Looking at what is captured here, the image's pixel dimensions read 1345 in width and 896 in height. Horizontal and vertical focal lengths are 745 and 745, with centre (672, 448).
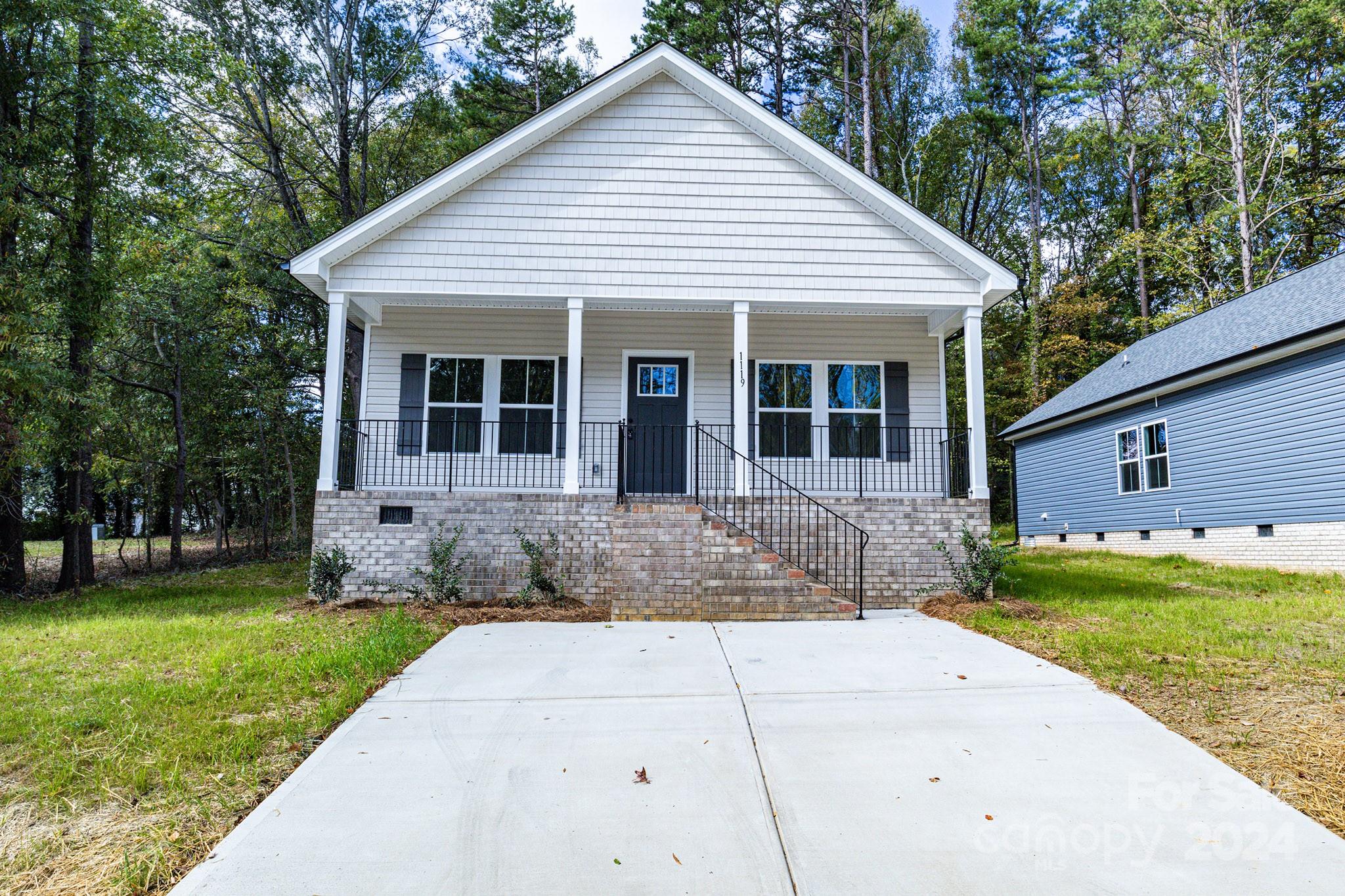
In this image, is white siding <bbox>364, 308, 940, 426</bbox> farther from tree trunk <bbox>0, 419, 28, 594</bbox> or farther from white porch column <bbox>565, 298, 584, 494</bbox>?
tree trunk <bbox>0, 419, 28, 594</bbox>

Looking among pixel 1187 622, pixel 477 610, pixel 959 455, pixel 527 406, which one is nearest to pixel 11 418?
pixel 527 406

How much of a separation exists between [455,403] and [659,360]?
302 centimetres

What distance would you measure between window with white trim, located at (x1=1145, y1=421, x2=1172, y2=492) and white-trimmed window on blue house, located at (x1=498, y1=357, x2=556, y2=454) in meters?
11.7

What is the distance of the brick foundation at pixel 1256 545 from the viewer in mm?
10906

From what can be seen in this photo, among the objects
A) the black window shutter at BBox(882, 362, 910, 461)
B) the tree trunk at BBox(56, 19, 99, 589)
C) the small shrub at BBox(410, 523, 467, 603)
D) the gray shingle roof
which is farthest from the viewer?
the gray shingle roof

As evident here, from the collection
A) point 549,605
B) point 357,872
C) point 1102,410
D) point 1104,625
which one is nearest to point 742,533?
point 549,605

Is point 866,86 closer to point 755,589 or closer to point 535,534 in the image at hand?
point 535,534

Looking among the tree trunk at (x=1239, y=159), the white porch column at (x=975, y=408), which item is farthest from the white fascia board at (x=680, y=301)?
the tree trunk at (x=1239, y=159)

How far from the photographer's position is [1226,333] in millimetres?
13672

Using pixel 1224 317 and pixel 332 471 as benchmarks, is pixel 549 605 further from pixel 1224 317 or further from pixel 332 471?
pixel 1224 317

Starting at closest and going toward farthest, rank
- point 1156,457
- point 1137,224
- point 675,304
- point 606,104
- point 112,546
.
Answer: point 675,304 → point 606,104 → point 1156,457 → point 112,546 → point 1137,224

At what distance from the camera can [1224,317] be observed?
14.9 metres

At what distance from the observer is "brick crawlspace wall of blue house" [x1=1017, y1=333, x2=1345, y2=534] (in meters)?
11.0

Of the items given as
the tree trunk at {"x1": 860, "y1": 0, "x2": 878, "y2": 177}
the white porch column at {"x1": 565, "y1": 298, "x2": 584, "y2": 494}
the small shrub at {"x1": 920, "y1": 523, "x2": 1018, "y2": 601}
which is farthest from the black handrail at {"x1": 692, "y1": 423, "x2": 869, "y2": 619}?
the tree trunk at {"x1": 860, "y1": 0, "x2": 878, "y2": 177}
